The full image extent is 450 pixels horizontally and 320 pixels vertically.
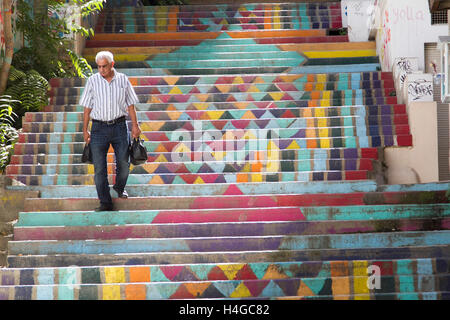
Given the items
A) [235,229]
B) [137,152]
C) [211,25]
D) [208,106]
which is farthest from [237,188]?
[211,25]

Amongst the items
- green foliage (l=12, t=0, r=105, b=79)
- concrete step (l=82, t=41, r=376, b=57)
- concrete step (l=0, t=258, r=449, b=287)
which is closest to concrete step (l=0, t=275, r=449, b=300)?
concrete step (l=0, t=258, r=449, b=287)

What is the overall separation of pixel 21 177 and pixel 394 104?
5381 mm

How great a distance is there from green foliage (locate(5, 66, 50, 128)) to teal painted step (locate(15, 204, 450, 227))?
3.60 metres

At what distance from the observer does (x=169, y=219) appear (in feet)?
29.7

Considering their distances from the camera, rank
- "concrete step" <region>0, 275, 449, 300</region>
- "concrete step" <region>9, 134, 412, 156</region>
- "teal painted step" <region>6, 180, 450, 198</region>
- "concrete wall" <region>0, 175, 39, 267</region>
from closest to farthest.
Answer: "concrete step" <region>0, 275, 449, 300</region>
"concrete wall" <region>0, 175, 39, 267</region>
"teal painted step" <region>6, 180, 450, 198</region>
"concrete step" <region>9, 134, 412, 156</region>

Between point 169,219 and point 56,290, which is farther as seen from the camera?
point 169,219

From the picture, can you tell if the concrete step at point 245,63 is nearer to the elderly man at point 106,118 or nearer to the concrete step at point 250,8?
the concrete step at point 250,8

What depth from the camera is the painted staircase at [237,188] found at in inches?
311

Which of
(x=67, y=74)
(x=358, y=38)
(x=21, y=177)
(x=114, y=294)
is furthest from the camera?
(x=358, y=38)

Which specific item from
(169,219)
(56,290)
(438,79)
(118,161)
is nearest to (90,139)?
(118,161)

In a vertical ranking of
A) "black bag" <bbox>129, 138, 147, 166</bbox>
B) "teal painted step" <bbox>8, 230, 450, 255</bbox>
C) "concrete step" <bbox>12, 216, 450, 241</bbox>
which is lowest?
"teal painted step" <bbox>8, 230, 450, 255</bbox>

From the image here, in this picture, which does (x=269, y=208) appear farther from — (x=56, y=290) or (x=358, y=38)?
(x=358, y=38)

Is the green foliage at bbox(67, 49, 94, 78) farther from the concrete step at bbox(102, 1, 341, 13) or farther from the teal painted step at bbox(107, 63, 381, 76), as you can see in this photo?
the concrete step at bbox(102, 1, 341, 13)

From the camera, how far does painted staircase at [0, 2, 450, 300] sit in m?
7.91
